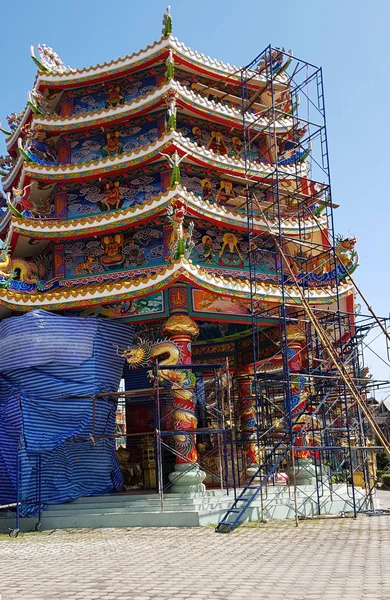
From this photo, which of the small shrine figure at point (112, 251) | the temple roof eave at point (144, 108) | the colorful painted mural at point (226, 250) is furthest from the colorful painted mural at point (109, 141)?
the colorful painted mural at point (226, 250)

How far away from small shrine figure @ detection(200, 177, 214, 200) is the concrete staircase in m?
9.36

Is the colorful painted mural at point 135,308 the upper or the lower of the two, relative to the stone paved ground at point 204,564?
upper

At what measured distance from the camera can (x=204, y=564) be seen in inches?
364

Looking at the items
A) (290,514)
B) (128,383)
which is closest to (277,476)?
(290,514)

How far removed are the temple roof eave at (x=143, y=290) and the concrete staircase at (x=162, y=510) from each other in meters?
5.28

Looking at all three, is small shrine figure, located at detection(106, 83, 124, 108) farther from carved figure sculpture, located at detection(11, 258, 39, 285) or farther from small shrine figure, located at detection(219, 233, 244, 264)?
carved figure sculpture, located at detection(11, 258, 39, 285)

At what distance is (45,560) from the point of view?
10.4 meters

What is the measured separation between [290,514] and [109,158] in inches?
457

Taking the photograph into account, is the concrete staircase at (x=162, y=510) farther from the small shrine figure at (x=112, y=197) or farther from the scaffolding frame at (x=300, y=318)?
the small shrine figure at (x=112, y=197)

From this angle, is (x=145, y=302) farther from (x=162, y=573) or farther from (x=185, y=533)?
Result: (x=162, y=573)

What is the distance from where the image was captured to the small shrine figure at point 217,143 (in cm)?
2172

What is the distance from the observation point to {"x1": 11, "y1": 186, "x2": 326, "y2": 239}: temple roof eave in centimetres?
A: 1802

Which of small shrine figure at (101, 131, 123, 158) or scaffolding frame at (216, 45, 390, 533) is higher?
small shrine figure at (101, 131, 123, 158)

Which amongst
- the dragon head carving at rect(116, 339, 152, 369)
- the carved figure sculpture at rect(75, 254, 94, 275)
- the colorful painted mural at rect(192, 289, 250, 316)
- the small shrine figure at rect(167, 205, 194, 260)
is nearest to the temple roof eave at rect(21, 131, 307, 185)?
the small shrine figure at rect(167, 205, 194, 260)
